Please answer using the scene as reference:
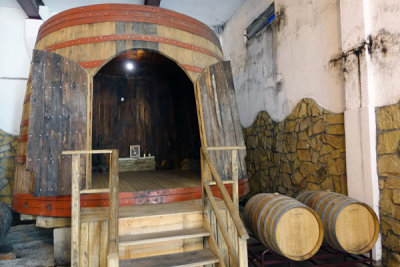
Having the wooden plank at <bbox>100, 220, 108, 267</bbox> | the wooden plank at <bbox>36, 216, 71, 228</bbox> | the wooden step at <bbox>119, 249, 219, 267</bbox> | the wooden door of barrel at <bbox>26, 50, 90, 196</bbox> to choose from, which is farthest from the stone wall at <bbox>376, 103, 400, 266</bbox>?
the wooden plank at <bbox>36, 216, 71, 228</bbox>

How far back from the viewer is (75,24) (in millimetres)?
3881

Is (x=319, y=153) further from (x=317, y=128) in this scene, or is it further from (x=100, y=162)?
(x=100, y=162)

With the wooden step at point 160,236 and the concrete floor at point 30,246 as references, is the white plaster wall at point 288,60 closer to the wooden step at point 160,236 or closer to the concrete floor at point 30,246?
the wooden step at point 160,236

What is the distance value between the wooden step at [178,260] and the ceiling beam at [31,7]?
232 inches

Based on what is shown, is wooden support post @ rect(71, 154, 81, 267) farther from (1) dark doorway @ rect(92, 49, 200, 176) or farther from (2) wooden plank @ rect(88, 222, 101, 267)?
(1) dark doorway @ rect(92, 49, 200, 176)

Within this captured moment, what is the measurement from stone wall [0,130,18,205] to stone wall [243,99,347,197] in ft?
17.5

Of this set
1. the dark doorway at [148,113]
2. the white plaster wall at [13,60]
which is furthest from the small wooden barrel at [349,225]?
the white plaster wall at [13,60]

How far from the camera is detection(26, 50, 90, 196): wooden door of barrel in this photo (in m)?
3.31

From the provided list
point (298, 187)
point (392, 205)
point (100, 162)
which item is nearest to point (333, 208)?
point (392, 205)

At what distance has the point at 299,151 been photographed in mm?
4781

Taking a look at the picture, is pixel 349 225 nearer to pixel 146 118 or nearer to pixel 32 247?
pixel 32 247

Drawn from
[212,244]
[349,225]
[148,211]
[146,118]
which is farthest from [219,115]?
[146,118]

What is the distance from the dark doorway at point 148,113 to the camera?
246 inches

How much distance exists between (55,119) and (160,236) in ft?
6.35
